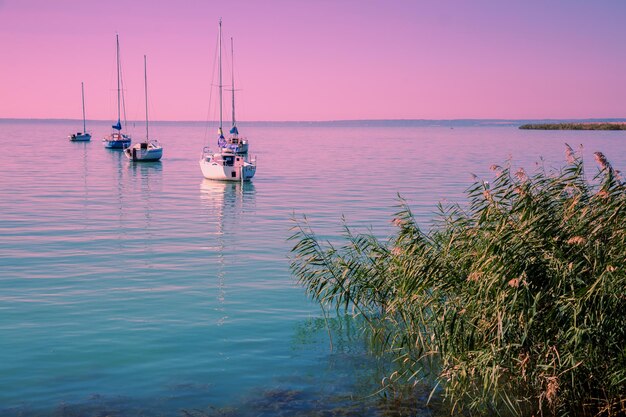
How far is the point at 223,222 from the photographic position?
37344 mm

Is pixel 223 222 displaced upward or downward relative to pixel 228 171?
downward

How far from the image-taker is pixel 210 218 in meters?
38.8

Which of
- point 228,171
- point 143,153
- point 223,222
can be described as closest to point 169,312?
point 223,222

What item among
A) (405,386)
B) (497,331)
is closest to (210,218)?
(405,386)

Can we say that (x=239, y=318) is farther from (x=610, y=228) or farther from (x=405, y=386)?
(x=610, y=228)

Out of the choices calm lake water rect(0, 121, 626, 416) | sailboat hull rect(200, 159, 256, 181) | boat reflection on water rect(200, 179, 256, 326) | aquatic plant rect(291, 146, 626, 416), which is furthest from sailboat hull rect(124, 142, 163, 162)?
aquatic plant rect(291, 146, 626, 416)

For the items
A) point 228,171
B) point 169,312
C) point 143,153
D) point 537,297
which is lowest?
point 169,312

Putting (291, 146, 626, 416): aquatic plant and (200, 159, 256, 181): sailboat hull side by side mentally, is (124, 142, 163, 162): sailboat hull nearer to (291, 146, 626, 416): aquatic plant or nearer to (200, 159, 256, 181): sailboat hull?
(200, 159, 256, 181): sailboat hull

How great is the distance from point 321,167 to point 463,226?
6391 cm

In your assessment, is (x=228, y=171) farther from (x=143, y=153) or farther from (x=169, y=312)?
(x=169, y=312)

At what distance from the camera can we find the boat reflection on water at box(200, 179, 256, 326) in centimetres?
2405

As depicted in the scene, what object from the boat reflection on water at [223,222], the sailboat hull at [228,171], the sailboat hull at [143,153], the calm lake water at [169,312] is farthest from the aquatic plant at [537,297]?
the sailboat hull at [143,153]

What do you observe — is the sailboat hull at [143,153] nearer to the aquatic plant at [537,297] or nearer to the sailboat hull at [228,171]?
the sailboat hull at [228,171]

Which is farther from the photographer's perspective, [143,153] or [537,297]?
[143,153]
